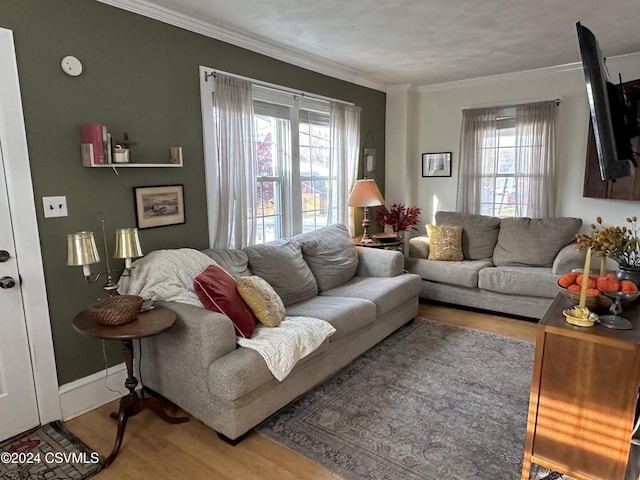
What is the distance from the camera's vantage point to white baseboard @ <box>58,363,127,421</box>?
7.95 ft

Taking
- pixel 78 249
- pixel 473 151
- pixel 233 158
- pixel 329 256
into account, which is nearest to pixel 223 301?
pixel 78 249

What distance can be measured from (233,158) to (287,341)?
1.54 m

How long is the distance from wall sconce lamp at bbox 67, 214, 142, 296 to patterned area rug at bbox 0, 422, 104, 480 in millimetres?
809

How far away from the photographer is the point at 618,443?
1610 millimetres

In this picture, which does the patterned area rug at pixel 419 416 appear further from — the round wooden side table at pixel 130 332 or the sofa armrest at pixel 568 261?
the sofa armrest at pixel 568 261

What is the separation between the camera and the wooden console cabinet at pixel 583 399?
1581 mm

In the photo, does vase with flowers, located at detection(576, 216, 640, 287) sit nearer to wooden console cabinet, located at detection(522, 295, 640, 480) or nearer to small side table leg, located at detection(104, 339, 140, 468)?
wooden console cabinet, located at detection(522, 295, 640, 480)

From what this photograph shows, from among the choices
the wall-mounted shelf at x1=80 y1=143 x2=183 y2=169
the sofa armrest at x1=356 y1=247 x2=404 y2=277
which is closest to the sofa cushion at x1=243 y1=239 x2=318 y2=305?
the sofa armrest at x1=356 y1=247 x2=404 y2=277

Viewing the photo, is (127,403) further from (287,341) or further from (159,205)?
(159,205)

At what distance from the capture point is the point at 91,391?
99.3 inches

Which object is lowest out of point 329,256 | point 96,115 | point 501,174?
point 329,256

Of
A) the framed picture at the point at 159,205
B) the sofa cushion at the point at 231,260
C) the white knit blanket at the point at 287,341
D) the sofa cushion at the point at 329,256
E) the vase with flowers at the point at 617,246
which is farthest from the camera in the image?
the sofa cushion at the point at 329,256

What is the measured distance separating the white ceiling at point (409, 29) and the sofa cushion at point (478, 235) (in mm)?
1586

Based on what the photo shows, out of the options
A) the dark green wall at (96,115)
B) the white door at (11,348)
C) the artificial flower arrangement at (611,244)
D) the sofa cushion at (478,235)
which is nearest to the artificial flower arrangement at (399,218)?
the sofa cushion at (478,235)
